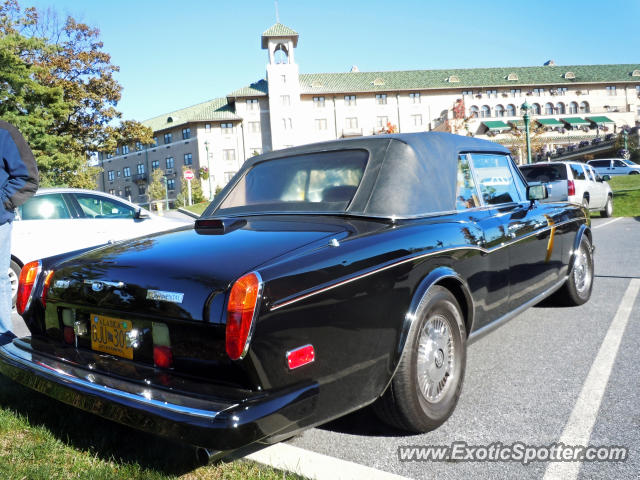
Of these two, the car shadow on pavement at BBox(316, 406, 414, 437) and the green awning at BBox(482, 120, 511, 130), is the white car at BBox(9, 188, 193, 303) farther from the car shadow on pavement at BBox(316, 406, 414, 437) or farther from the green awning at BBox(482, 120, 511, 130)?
the green awning at BBox(482, 120, 511, 130)

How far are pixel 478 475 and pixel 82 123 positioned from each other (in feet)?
103

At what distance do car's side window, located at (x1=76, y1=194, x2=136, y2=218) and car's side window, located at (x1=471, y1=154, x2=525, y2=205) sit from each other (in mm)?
5214

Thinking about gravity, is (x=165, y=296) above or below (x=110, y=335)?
above

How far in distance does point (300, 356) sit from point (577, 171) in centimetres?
1441

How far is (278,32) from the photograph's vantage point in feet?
203

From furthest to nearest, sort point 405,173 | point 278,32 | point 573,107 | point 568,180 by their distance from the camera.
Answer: point 573,107, point 278,32, point 568,180, point 405,173

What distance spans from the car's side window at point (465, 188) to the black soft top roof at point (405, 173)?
55 mm

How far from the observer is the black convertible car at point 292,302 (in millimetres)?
1986

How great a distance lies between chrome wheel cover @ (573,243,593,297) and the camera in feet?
16.6

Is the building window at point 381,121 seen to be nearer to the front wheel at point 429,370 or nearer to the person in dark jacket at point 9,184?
the person in dark jacket at point 9,184

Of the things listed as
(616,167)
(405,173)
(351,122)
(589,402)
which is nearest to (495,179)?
(405,173)

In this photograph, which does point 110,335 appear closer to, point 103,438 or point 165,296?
point 165,296

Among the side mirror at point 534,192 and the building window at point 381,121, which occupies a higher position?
the building window at point 381,121

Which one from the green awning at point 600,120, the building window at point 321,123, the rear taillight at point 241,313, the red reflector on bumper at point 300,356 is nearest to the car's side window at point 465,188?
the red reflector on bumper at point 300,356
